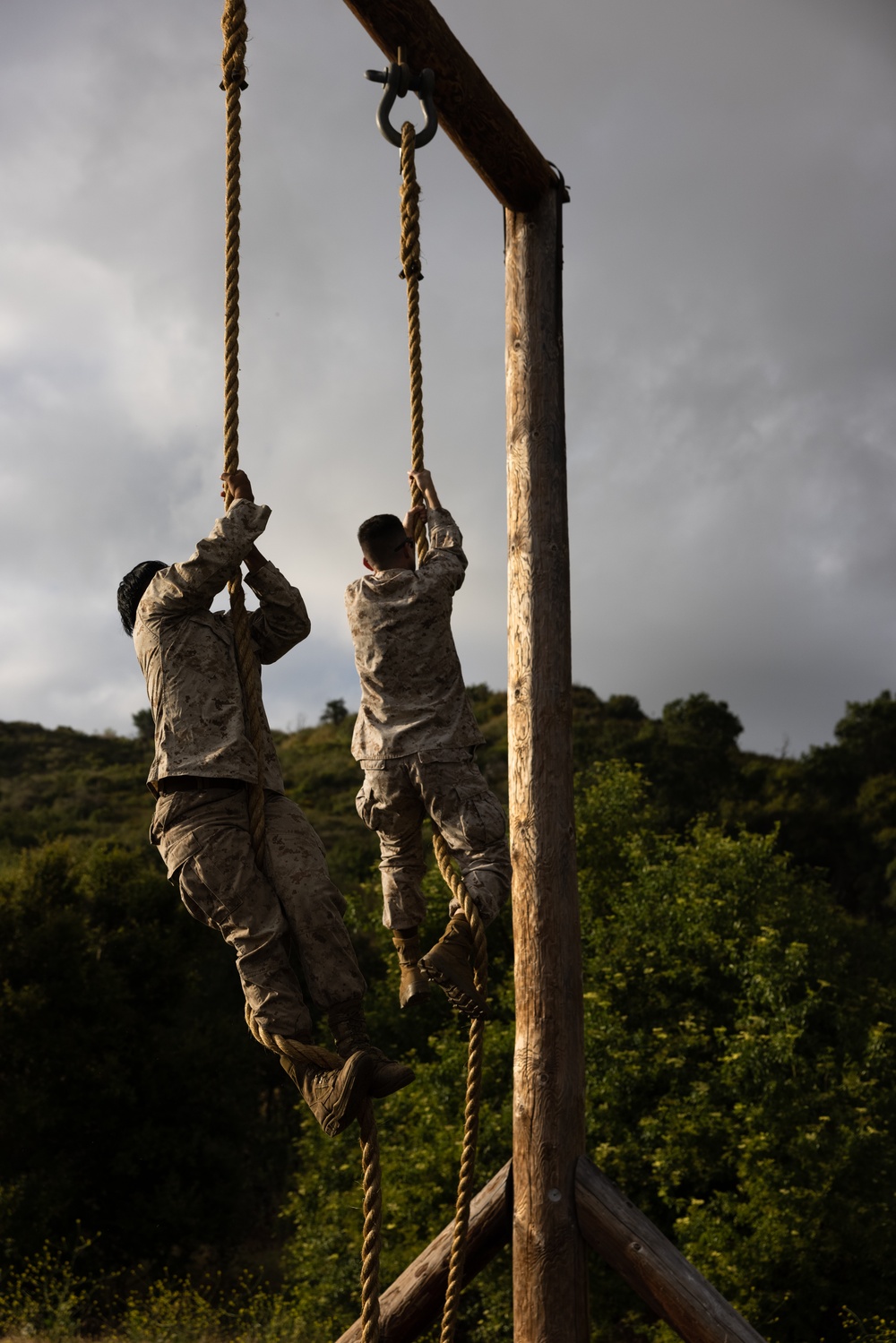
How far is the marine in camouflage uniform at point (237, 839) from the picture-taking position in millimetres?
3414

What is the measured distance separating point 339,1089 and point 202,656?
1.35 metres

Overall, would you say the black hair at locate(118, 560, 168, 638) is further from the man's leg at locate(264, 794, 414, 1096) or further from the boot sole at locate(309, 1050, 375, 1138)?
the boot sole at locate(309, 1050, 375, 1138)

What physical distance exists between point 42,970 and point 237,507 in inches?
672

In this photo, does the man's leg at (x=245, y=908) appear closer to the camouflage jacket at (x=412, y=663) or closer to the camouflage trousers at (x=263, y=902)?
the camouflage trousers at (x=263, y=902)

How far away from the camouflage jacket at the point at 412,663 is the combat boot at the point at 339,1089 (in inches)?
44.1

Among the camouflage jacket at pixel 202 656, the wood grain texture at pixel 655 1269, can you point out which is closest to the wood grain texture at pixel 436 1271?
the wood grain texture at pixel 655 1269

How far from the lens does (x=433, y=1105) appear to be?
15.2m

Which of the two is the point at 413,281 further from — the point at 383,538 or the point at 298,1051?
the point at 298,1051

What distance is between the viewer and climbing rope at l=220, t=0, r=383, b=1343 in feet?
11.1

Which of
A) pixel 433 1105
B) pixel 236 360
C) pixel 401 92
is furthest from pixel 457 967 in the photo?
pixel 433 1105

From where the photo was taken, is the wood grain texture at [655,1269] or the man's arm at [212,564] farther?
the wood grain texture at [655,1269]

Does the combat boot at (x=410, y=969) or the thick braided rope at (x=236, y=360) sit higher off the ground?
the thick braided rope at (x=236, y=360)

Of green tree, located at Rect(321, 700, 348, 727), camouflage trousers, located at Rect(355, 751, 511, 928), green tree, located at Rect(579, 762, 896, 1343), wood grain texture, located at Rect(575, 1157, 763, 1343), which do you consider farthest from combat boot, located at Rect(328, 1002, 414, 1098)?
green tree, located at Rect(321, 700, 348, 727)

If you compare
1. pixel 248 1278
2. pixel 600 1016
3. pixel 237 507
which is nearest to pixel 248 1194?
pixel 248 1278
